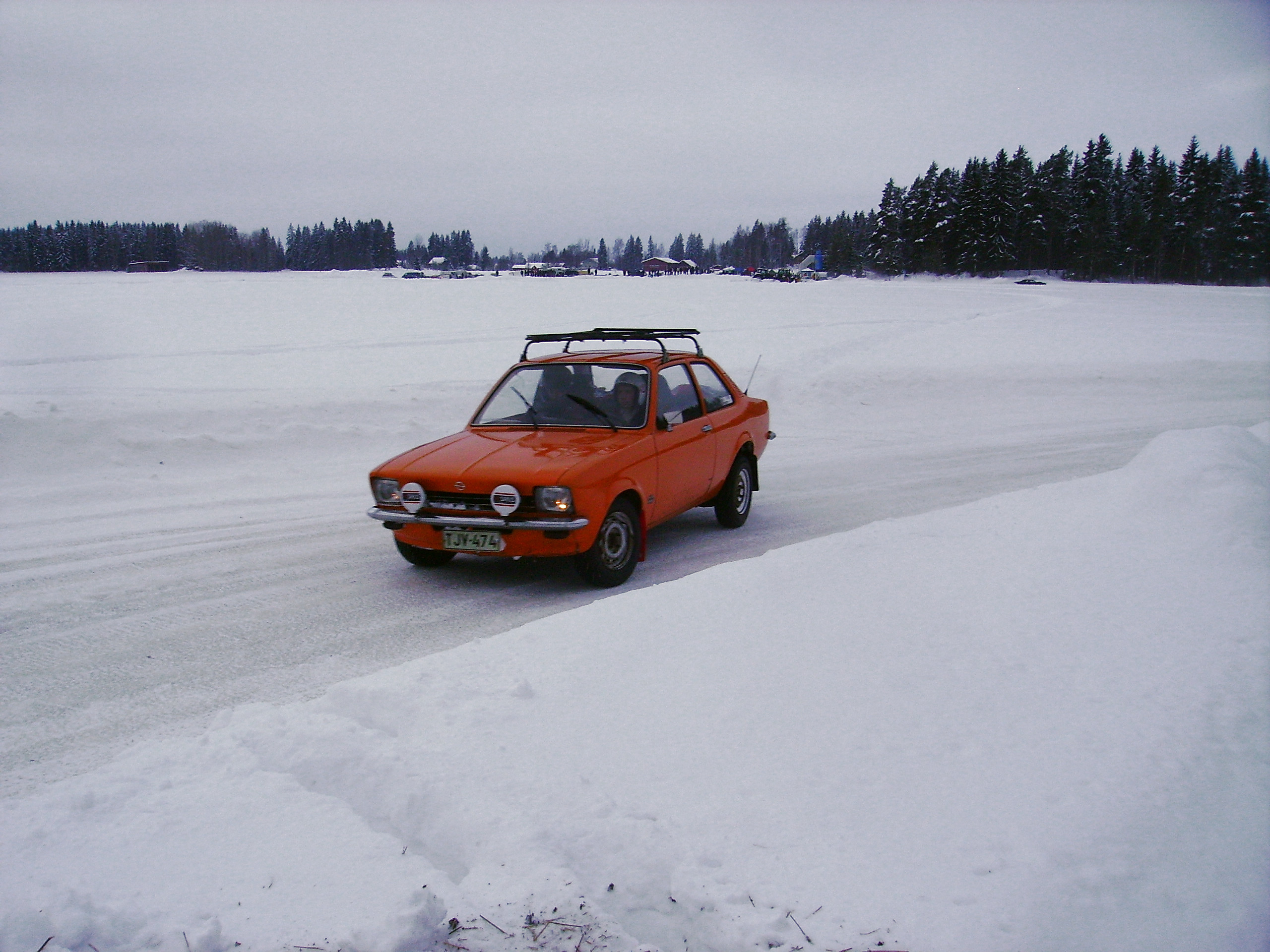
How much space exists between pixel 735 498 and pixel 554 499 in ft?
8.42

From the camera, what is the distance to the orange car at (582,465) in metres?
5.59

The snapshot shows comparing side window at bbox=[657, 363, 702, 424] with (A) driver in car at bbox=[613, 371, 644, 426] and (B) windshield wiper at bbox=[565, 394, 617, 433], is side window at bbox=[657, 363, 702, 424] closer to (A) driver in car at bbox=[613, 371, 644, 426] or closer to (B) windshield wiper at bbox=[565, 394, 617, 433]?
(A) driver in car at bbox=[613, 371, 644, 426]

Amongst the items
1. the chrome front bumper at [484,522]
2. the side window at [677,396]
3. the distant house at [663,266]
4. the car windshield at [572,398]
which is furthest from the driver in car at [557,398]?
the distant house at [663,266]

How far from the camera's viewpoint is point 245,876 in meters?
2.47

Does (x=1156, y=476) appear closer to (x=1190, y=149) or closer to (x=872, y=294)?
(x=872, y=294)

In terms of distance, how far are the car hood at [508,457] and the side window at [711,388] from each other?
4.19 feet

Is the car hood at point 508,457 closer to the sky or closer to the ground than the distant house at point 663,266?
closer to the ground

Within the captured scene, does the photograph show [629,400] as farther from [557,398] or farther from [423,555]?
[423,555]

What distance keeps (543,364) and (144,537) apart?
3.45 meters

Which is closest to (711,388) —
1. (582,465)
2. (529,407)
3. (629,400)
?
(629,400)

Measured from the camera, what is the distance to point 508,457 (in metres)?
5.94

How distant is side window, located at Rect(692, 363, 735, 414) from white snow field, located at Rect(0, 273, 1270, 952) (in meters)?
1.10

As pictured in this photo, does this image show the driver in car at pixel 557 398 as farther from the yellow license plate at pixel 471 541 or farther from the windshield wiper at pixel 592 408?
the yellow license plate at pixel 471 541

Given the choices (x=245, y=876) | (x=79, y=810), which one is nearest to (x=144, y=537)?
(x=79, y=810)
